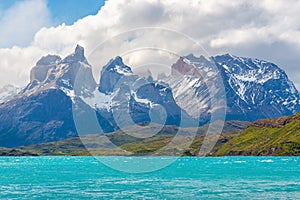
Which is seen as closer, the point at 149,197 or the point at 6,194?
the point at 149,197

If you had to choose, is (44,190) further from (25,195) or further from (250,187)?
(250,187)

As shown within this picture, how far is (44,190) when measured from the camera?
4309 inches

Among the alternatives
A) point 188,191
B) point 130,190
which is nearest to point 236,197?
point 188,191

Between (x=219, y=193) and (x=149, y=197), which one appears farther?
(x=219, y=193)

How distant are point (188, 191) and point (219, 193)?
8.06 metres

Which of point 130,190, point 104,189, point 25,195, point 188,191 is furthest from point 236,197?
point 25,195

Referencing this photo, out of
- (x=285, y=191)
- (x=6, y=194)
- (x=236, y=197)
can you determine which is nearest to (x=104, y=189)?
(x=6, y=194)

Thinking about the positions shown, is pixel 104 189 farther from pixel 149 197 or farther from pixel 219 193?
pixel 219 193

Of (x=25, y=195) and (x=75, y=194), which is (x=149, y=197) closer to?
(x=75, y=194)

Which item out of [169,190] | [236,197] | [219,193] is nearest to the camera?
[236,197]

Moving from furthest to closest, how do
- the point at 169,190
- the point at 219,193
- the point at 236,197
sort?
the point at 169,190
the point at 219,193
the point at 236,197

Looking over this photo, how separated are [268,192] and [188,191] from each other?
1707 cm

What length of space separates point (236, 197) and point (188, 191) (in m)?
15.5

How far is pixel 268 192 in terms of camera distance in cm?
9838
